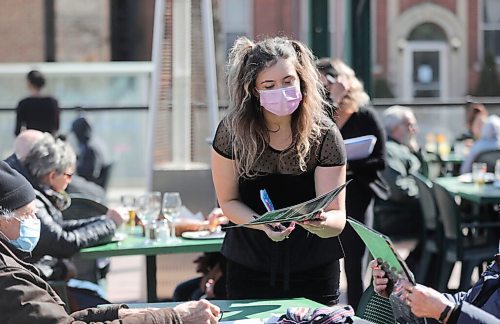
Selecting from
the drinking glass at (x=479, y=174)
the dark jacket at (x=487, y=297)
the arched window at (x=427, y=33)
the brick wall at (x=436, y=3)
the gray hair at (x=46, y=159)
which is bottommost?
the dark jacket at (x=487, y=297)

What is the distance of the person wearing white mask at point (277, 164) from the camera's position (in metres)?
3.58

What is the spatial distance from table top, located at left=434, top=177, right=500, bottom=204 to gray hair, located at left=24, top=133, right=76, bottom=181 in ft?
10.4

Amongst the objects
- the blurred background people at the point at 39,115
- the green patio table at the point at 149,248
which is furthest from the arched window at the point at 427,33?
the green patio table at the point at 149,248

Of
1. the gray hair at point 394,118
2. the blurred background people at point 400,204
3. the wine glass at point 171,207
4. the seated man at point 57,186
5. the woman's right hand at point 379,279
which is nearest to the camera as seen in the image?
the woman's right hand at point 379,279

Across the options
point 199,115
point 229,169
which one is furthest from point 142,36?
point 229,169

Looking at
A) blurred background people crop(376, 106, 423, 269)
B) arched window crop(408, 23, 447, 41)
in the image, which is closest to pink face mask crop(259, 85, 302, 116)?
blurred background people crop(376, 106, 423, 269)

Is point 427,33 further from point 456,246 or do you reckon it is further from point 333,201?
point 333,201

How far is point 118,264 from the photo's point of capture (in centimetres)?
878

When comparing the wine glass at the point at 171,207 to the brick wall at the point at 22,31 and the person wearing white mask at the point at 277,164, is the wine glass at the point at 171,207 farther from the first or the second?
the brick wall at the point at 22,31

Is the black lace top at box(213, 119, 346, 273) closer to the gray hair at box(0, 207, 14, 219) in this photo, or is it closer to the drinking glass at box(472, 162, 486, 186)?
the gray hair at box(0, 207, 14, 219)

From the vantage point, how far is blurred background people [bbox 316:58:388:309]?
5.45 metres

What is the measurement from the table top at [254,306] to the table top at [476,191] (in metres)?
3.51

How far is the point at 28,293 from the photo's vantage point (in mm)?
2623

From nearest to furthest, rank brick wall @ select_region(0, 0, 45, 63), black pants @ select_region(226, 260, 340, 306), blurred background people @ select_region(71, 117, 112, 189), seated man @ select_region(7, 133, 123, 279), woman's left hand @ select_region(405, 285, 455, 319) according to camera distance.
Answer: woman's left hand @ select_region(405, 285, 455, 319)
black pants @ select_region(226, 260, 340, 306)
seated man @ select_region(7, 133, 123, 279)
blurred background people @ select_region(71, 117, 112, 189)
brick wall @ select_region(0, 0, 45, 63)
